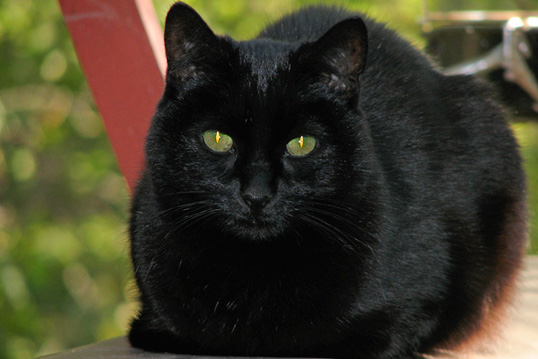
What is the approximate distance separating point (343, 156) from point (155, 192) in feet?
1.27

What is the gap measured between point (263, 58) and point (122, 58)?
0.55 metres

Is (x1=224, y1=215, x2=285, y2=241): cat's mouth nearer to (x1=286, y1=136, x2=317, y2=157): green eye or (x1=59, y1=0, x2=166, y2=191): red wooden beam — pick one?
(x1=286, y1=136, x2=317, y2=157): green eye

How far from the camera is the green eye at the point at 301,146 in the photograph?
54.6 inches

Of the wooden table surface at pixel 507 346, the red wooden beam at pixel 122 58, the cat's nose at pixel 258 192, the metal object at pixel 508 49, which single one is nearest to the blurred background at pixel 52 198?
the metal object at pixel 508 49

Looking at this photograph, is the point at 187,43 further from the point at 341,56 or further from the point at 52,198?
the point at 52,198

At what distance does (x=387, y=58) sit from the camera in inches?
72.9

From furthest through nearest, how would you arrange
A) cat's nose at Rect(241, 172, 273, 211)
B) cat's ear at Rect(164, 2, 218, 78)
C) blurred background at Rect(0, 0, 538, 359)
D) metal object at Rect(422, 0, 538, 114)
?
blurred background at Rect(0, 0, 538, 359) < metal object at Rect(422, 0, 538, 114) < cat's ear at Rect(164, 2, 218, 78) < cat's nose at Rect(241, 172, 273, 211)

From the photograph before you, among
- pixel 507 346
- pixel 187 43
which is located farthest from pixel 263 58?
pixel 507 346

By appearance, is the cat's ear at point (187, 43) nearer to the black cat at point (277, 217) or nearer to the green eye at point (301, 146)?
the black cat at point (277, 217)

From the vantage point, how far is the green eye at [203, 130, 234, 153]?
138cm

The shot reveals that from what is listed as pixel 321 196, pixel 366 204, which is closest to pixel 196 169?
pixel 321 196

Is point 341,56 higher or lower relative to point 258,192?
higher

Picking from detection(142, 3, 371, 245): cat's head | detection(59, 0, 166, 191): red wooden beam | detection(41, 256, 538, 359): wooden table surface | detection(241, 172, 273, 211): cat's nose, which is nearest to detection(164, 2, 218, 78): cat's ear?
detection(142, 3, 371, 245): cat's head

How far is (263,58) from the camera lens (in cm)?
146
